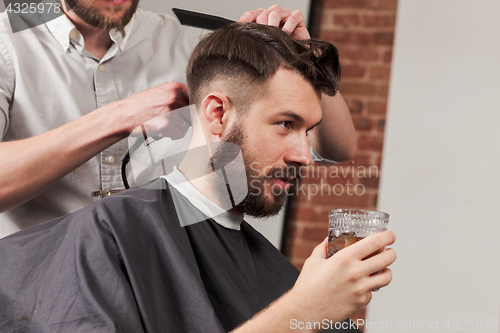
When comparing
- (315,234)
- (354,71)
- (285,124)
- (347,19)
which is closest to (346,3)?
(347,19)

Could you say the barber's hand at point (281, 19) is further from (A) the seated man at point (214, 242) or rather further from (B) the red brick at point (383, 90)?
(B) the red brick at point (383, 90)

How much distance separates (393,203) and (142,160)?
1428 mm

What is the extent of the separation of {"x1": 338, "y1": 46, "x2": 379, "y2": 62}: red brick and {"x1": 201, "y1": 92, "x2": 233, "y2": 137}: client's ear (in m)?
1.41

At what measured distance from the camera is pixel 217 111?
4.12 feet

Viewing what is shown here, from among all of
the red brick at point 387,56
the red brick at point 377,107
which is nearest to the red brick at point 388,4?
the red brick at point 387,56

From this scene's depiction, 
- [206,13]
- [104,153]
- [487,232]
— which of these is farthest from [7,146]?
[487,232]

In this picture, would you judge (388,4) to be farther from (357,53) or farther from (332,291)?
(332,291)

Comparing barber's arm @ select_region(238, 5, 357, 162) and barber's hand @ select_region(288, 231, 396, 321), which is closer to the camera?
barber's hand @ select_region(288, 231, 396, 321)

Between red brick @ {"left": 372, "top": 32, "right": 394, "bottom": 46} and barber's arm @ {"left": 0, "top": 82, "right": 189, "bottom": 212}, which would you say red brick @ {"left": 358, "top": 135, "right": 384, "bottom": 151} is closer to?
red brick @ {"left": 372, "top": 32, "right": 394, "bottom": 46}

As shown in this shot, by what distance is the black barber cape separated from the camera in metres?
0.93

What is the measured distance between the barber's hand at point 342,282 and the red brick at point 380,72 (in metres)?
1.71

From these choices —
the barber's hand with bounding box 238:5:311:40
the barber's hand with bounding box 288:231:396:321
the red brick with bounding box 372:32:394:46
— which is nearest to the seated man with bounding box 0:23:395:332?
the barber's hand with bounding box 288:231:396:321

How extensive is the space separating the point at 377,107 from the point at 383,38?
1.33ft

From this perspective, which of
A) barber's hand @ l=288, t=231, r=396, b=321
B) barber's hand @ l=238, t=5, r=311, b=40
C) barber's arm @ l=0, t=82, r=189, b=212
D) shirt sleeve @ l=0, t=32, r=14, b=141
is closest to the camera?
barber's hand @ l=288, t=231, r=396, b=321
